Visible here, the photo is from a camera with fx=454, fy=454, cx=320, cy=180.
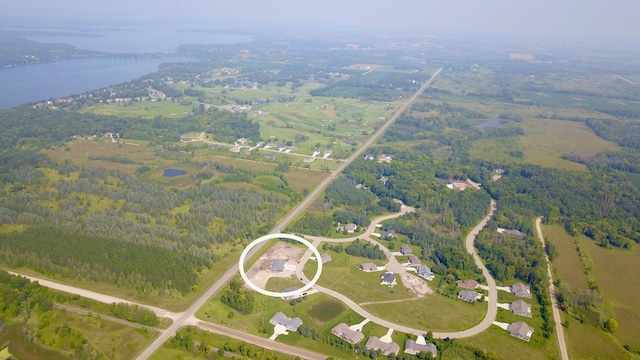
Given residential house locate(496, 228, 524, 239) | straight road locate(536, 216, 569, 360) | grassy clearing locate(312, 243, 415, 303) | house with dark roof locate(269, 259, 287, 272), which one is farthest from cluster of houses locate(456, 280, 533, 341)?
house with dark roof locate(269, 259, 287, 272)

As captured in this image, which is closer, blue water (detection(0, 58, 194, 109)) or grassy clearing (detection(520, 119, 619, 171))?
grassy clearing (detection(520, 119, 619, 171))

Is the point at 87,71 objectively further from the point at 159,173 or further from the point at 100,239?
the point at 100,239

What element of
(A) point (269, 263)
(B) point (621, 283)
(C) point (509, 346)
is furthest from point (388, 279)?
(B) point (621, 283)

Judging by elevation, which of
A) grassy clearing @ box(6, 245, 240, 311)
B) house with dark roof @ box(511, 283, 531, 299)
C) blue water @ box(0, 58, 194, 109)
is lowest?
house with dark roof @ box(511, 283, 531, 299)

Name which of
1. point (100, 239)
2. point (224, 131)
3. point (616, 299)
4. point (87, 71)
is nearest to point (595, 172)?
point (616, 299)

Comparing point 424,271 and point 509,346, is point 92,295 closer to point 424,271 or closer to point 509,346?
point 424,271

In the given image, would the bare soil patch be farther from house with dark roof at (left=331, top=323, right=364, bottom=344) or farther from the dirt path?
house with dark roof at (left=331, top=323, right=364, bottom=344)

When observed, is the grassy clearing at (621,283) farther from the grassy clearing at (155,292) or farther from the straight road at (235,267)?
the grassy clearing at (155,292)
